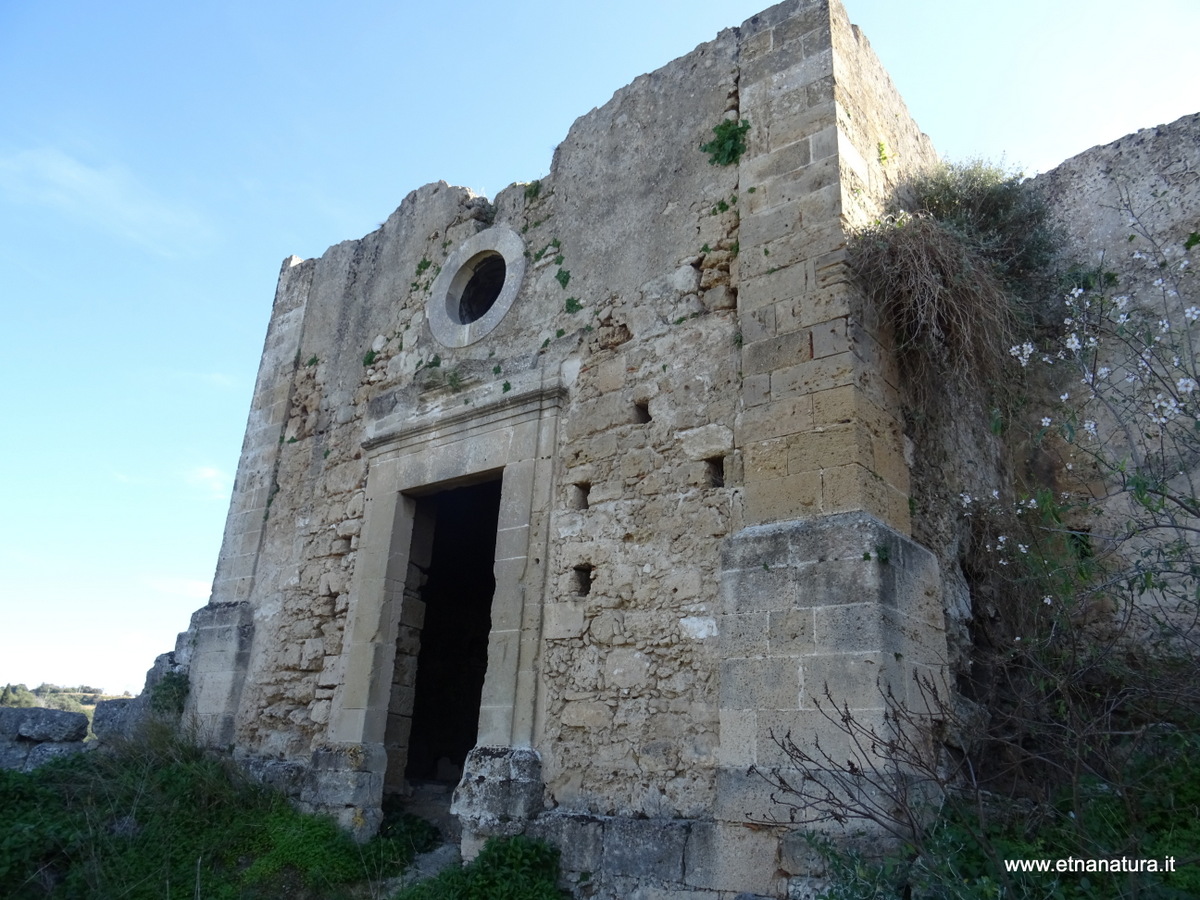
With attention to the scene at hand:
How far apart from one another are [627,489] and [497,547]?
93 centimetres

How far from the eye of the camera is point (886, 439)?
184 inches

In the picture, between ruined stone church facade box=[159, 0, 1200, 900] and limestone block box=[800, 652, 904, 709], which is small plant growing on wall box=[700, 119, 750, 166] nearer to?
ruined stone church facade box=[159, 0, 1200, 900]

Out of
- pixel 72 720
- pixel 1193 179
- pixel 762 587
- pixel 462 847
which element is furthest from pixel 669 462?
pixel 72 720

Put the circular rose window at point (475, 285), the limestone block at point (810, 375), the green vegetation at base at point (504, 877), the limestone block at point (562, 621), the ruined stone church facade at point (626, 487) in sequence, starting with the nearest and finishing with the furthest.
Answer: the ruined stone church facade at point (626, 487) → the green vegetation at base at point (504, 877) → the limestone block at point (810, 375) → the limestone block at point (562, 621) → the circular rose window at point (475, 285)

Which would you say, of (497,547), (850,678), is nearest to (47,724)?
(497,547)

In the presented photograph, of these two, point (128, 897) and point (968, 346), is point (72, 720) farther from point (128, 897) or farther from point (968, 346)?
point (968, 346)

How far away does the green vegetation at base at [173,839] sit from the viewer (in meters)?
5.23

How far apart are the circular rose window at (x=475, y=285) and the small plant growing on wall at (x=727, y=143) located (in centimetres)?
159

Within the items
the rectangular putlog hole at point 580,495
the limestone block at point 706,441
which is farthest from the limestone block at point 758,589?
the rectangular putlog hole at point 580,495

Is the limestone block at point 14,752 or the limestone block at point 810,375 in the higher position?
the limestone block at point 810,375

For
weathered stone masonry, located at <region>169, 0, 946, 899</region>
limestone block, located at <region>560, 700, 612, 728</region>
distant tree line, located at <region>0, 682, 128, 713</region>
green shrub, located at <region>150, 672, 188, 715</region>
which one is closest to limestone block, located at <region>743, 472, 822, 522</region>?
weathered stone masonry, located at <region>169, 0, 946, 899</region>

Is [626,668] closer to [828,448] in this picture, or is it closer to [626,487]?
[626,487]

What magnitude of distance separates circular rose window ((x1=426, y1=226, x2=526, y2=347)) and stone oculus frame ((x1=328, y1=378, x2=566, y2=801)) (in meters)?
0.74

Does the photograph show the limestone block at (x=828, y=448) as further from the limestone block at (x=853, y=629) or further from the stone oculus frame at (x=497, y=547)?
the stone oculus frame at (x=497, y=547)
